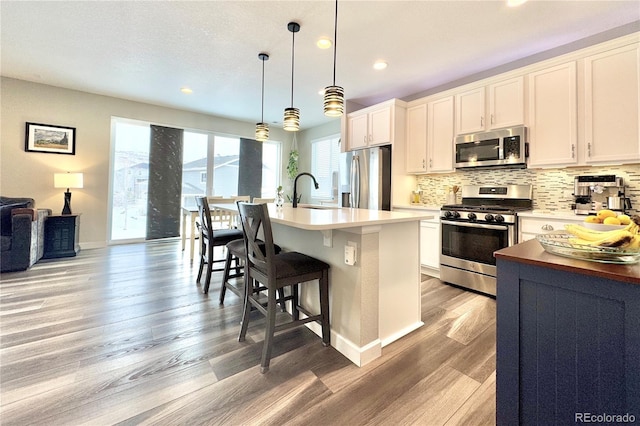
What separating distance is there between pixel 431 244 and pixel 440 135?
58.9 inches

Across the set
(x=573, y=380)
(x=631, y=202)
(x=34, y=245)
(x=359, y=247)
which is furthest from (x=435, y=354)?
(x=34, y=245)

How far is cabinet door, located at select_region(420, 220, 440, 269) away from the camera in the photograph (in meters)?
3.40

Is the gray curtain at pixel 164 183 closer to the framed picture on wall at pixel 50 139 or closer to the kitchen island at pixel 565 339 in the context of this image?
the framed picture on wall at pixel 50 139

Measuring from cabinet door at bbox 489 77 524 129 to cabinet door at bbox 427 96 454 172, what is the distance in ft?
1.57

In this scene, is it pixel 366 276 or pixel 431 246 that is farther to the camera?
pixel 431 246

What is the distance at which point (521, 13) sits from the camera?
2430 millimetres

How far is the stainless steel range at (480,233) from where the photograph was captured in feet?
9.12

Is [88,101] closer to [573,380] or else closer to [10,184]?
[10,184]

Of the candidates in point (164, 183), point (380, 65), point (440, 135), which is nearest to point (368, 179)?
point (440, 135)

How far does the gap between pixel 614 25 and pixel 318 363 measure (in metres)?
4.07

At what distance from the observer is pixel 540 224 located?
102 inches

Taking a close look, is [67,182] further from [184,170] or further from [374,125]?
[374,125]

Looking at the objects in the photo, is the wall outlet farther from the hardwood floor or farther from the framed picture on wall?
the framed picture on wall
